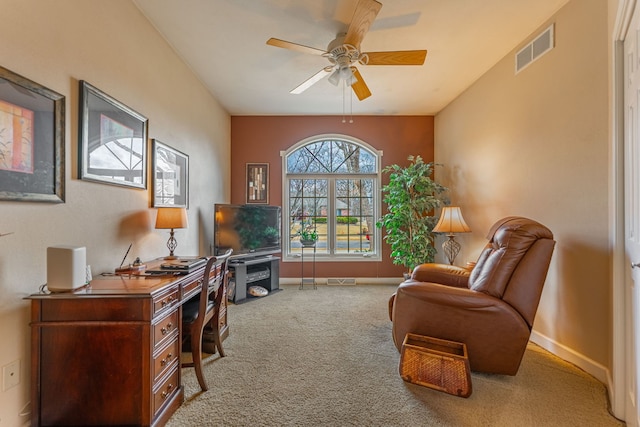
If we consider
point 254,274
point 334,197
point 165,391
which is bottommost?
point 165,391

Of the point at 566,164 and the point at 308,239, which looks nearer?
the point at 566,164

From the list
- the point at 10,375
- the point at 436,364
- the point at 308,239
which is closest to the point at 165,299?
the point at 10,375

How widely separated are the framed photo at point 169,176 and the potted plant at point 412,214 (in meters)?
2.73

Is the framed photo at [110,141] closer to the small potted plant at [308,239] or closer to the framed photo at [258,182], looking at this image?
the framed photo at [258,182]

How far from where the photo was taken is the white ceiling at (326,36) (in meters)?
2.26

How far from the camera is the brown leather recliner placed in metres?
1.86

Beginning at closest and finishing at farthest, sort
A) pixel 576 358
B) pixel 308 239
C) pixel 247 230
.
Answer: pixel 576 358 < pixel 247 230 < pixel 308 239

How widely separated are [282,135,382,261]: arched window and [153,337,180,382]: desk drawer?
10.2ft

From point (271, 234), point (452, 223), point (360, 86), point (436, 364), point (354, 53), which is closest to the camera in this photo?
point (436, 364)

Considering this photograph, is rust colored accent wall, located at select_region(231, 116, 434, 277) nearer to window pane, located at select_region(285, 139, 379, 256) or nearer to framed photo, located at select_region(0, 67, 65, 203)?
window pane, located at select_region(285, 139, 379, 256)

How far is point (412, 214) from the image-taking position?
3986 mm

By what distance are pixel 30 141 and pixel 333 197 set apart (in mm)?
3852

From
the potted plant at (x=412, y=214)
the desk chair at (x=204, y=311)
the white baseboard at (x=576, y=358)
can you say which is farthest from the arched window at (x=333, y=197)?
the white baseboard at (x=576, y=358)

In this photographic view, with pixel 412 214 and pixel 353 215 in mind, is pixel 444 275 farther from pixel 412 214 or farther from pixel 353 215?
pixel 353 215
